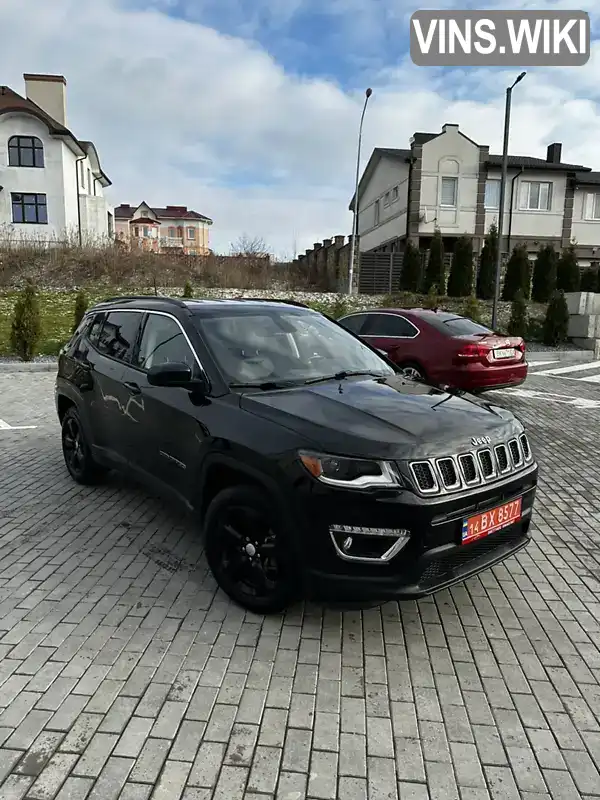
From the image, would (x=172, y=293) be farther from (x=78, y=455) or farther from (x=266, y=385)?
(x=266, y=385)

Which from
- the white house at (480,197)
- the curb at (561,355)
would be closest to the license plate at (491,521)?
the curb at (561,355)

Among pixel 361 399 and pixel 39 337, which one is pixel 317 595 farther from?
pixel 39 337

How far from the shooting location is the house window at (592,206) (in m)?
33.4

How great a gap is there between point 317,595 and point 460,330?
281 inches

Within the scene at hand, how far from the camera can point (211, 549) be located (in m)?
3.51

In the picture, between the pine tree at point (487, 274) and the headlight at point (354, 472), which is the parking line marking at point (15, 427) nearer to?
the headlight at point (354, 472)

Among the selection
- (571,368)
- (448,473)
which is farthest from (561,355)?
(448,473)

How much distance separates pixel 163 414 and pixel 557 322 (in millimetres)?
16645

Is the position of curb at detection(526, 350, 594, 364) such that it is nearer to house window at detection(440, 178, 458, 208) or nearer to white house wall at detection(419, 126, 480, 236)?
white house wall at detection(419, 126, 480, 236)

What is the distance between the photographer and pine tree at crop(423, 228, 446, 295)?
23.8m

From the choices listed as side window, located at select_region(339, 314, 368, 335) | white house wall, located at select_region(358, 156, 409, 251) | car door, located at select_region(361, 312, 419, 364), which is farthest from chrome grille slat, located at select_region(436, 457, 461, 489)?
white house wall, located at select_region(358, 156, 409, 251)

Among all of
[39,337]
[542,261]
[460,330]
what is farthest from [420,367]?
[542,261]

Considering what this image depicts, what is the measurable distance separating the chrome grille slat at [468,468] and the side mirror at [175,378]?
5.00 feet

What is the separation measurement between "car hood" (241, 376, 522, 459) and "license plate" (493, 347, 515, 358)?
548 centimetres
